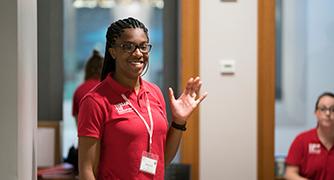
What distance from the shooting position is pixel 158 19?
4.96m

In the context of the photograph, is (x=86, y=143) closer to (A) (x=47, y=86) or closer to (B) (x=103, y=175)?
(B) (x=103, y=175)

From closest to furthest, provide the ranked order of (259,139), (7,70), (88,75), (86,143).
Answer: (7,70), (86,143), (259,139), (88,75)

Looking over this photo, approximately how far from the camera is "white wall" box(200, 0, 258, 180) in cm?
385

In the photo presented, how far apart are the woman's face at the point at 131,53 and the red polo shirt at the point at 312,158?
166 centimetres

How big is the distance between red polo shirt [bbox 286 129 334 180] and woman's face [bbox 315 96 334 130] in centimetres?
10

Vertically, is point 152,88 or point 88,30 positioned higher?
point 88,30

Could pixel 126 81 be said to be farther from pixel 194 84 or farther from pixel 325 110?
pixel 325 110

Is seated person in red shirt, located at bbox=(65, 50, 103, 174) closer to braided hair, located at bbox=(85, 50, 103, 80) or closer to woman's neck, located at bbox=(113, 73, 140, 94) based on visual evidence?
braided hair, located at bbox=(85, 50, 103, 80)

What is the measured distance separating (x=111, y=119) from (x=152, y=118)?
0.55 ft

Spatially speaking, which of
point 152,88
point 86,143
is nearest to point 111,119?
point 86,143

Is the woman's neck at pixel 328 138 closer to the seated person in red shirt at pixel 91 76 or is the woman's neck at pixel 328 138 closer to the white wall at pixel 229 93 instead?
the white wall at pixel 229 93

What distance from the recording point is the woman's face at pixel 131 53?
210 cm

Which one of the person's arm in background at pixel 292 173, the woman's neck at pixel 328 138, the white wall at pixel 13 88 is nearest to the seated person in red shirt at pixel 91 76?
the person's arm in background at pixel 292 173

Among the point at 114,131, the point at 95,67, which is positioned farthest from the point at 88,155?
the point at 95,67
